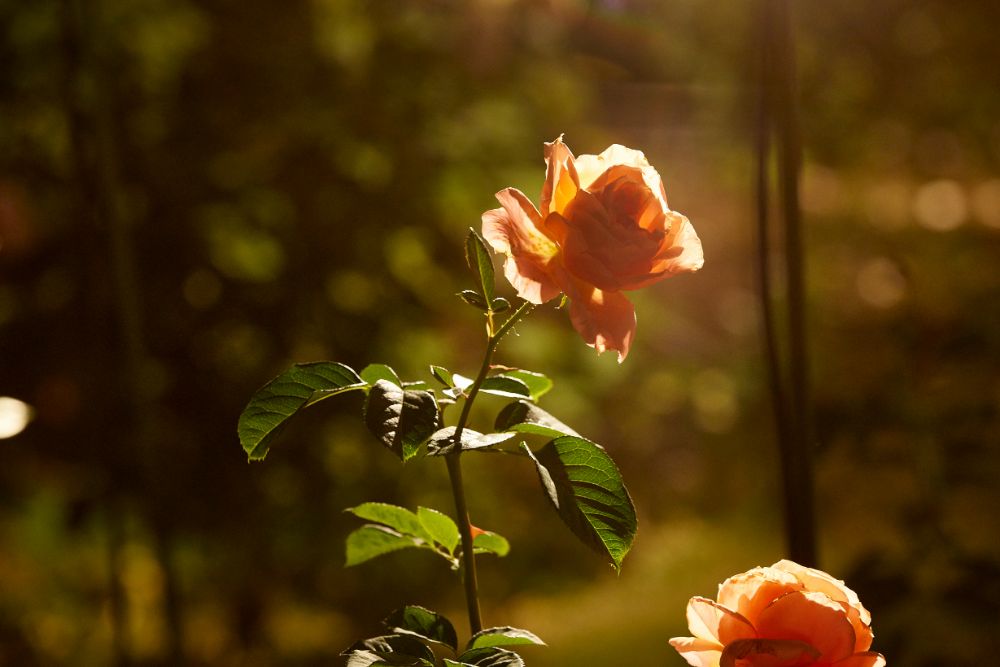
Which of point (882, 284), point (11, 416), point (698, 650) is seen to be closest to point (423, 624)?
point (698, 650)

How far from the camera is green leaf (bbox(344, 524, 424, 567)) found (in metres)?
0.49

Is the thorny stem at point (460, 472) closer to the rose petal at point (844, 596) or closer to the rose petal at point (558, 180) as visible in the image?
the rose petal at point (558, 180)

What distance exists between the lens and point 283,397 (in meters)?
0.42

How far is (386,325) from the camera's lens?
4.70ft

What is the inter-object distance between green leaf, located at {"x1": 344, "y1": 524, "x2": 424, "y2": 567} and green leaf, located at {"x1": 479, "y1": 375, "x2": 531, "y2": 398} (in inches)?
4.3

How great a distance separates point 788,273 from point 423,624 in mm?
268

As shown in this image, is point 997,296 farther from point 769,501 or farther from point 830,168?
point 830,168

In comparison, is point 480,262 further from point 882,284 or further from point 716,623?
point 882,284

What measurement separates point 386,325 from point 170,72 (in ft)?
1.77

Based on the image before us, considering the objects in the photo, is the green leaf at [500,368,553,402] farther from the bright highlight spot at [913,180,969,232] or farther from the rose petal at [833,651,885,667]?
the bright highlight spot at [913,180,969,232]

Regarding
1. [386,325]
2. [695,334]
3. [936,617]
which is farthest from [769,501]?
[936,617]

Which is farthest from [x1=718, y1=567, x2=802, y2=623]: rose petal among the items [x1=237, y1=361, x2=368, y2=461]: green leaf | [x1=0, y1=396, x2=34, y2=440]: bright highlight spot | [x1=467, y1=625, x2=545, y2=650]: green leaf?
[x1=0, y1=396, x2=34, y2=440]: bright highlight spot

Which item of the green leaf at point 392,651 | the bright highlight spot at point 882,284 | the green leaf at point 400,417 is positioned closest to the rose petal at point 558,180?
the green leaf at point 400,417

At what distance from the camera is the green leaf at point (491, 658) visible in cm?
37
